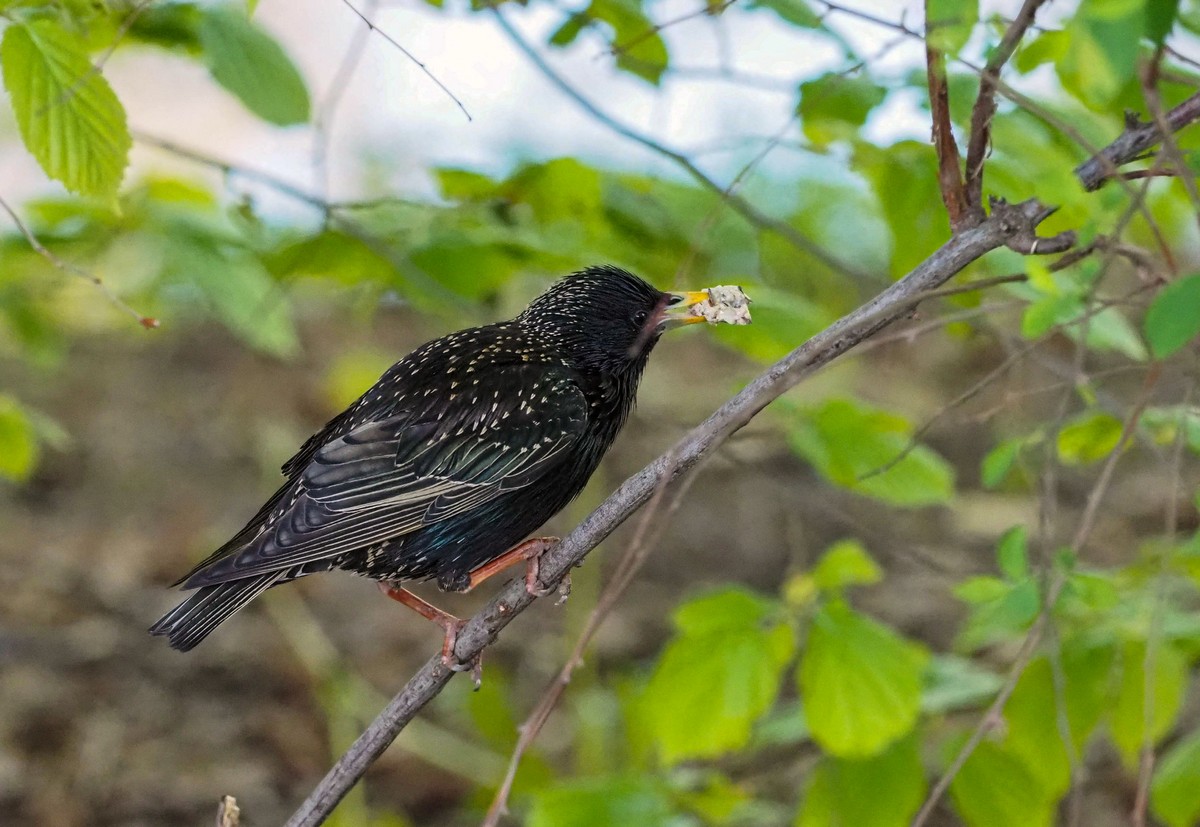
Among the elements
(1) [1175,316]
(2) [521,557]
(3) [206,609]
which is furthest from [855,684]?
(1) [1175,316]

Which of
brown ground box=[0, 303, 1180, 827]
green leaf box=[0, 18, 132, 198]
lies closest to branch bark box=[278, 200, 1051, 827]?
green leaf box=[0, 18, 132, 198]

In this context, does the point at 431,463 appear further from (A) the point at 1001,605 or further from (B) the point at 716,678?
(A) the point at 1001,605

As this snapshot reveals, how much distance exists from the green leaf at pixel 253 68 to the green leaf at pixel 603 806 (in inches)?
75.4

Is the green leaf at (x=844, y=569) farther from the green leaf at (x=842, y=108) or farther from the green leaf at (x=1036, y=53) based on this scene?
the green leaf at (x=1036, y=53)

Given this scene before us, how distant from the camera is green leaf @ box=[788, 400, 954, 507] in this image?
127 inches

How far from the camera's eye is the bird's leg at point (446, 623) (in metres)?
2.32

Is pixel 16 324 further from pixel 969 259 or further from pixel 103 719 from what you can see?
pixel 969 259

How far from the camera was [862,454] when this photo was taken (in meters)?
3.22

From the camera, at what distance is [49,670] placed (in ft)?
17.0

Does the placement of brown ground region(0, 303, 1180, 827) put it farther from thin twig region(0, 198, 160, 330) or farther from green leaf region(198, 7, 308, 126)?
thin twig region(0, 198, 160, 330)

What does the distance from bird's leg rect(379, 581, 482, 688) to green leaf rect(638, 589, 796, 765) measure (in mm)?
612

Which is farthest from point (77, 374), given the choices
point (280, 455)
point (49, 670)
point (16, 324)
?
point (16, 324)

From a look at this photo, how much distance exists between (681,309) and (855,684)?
106 cm

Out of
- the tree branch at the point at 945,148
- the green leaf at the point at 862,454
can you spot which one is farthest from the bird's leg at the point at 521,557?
the tree branch at the point at 945,148
